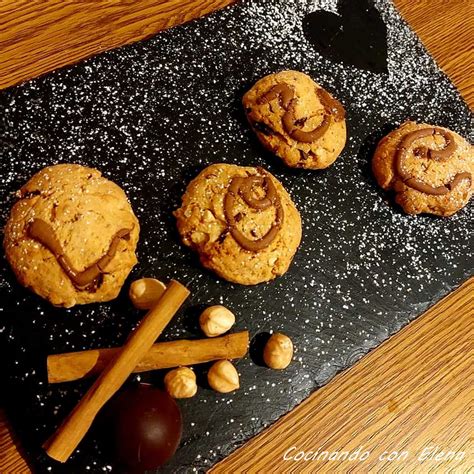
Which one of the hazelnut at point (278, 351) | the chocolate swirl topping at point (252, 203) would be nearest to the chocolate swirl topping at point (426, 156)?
the chocolate swirl topping at point (252, 203)

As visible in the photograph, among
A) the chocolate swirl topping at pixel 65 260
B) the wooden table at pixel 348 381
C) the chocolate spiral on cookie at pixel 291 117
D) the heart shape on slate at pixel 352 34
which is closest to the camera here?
the chocolate swirl topping at pixel 65 260

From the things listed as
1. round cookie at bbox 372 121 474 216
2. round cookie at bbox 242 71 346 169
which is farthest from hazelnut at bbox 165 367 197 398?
round cookie at bbox 372 121 474 216

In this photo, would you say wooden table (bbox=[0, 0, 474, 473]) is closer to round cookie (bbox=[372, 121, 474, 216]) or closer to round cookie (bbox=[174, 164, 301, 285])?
round cookie (bbox=[372, 121, 474, 216])

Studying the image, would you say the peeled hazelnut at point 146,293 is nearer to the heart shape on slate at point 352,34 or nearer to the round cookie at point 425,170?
the round cookie at point 425,170

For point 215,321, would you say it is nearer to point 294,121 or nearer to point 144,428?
point 144,428

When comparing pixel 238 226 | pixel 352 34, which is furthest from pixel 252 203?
pixel 352 34

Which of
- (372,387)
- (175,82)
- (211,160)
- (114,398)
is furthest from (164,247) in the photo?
(372,387)

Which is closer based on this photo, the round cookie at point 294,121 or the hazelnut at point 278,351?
the hazelnut at point 278,351
